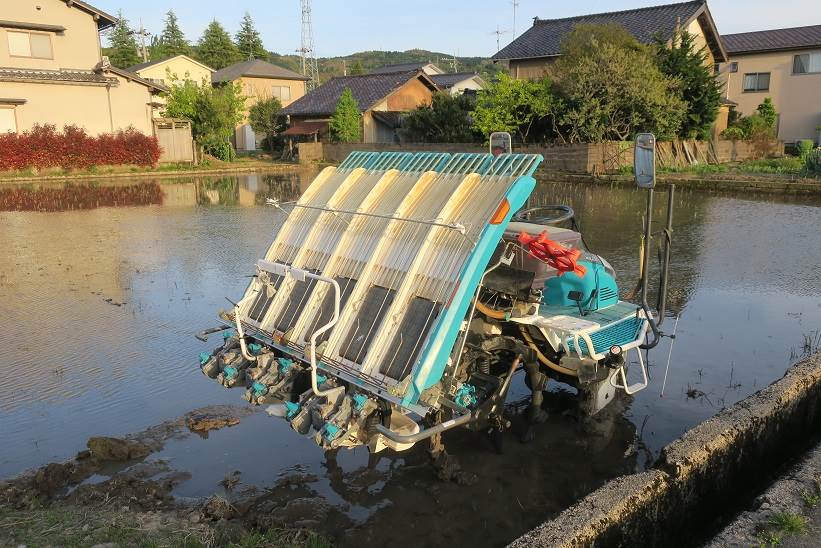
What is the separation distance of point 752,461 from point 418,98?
142 ft

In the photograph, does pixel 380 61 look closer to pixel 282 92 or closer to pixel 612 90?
pixel 282 92

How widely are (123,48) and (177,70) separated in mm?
32699

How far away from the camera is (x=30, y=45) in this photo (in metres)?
34.3

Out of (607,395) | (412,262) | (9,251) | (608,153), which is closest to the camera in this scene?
(412,262)

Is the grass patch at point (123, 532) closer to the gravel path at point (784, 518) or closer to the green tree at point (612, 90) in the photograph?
the gravel path at point (784, 518)

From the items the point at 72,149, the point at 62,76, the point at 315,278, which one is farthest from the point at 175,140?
the point at 315,278

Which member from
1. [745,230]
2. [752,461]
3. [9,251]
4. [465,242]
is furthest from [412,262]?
[745,230]

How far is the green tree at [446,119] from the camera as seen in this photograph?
36438mm

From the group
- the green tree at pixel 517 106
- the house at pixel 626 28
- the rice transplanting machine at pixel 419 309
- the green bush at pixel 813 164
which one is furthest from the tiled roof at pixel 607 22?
the rice transplanting machine at pixel 419 309

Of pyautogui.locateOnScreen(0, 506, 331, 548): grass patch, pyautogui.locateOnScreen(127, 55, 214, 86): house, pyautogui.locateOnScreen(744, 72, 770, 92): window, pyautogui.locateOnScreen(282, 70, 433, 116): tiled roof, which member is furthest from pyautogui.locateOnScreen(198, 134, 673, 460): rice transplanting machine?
pyautogui.locateOnScreen(127, 55, 214, 86): house

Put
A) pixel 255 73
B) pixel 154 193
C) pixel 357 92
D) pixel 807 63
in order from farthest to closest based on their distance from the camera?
pixel 255 73
pixel 357 92
pixel 807 63
pixel 154 193

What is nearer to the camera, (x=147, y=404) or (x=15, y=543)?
(x=15, y=543)

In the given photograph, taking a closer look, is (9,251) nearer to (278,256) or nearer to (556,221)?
(278,256)

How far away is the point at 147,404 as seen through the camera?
6703 mm
